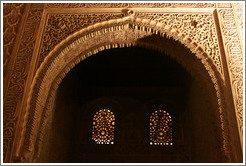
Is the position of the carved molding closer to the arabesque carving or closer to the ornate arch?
the arabesque carving

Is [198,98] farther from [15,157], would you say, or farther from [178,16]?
[15,157]

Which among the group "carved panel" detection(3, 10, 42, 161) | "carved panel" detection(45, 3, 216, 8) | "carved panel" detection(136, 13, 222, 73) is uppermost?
"carved panel" detection(45, 3, 216, 8)

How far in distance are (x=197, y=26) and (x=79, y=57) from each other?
2.12 metres

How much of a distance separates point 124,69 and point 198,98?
2.33 m

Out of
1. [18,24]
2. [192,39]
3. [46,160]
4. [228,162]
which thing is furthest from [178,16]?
[46,160]

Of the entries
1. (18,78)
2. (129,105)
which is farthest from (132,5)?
(129,105)

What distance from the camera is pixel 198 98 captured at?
6.46 m

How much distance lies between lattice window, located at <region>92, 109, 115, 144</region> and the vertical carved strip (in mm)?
4576

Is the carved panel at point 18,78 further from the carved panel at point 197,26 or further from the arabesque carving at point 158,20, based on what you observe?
the carved panel at point 197,26

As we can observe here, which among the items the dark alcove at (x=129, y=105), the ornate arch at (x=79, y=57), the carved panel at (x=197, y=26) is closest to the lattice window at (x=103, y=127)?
the dark alcove at (x=129, y=105)

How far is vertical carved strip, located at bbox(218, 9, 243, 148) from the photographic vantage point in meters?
3.62

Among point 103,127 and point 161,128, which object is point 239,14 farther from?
point 103,127

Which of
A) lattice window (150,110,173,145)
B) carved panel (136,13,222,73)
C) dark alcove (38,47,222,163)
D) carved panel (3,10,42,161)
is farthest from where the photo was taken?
lattice window (150,110,173,145)

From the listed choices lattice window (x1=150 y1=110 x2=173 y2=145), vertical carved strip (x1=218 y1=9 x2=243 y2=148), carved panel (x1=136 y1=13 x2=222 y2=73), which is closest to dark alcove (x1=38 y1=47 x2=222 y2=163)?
lattice window (x1=150 y1=110 x2=173 y2=145)
